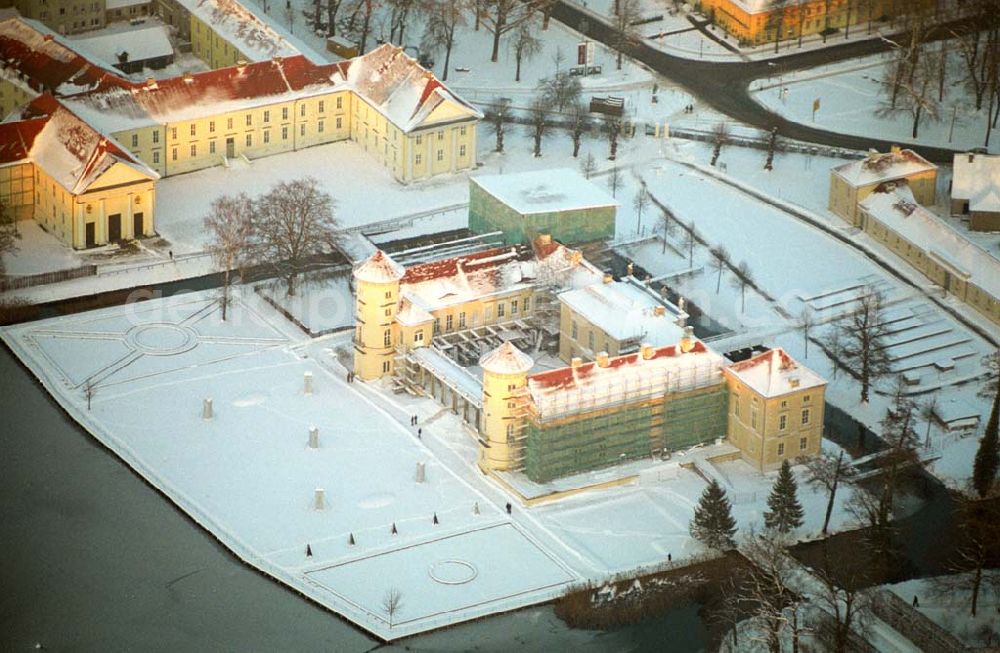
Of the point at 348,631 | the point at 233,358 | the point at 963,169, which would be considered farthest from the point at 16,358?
the point at 963,169

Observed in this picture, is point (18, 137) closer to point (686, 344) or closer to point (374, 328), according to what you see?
point (374, 328)

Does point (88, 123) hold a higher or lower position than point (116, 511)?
higher

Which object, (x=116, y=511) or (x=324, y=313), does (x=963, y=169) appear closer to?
(x=324, y=313)

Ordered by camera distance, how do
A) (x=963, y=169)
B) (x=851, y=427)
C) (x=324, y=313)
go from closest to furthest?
(x=851, y=427) < (x=324, y=313) < (x=963, y=169)

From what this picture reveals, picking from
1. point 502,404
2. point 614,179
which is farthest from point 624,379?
point 614,179

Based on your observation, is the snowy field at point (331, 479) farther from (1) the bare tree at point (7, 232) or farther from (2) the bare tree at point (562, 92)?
(2) the bare tree at point (562, 92)

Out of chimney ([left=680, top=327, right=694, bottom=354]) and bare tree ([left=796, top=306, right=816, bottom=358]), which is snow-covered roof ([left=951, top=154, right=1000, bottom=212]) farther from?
chimney ([left=680, top=327, right=694, bottom=354])

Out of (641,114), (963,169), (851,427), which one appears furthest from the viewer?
(641,114)
